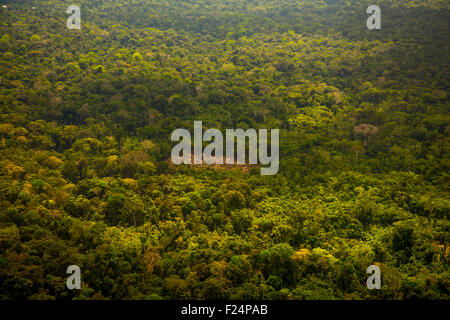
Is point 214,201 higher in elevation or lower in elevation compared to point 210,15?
lower

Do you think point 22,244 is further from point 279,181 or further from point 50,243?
point 279,181

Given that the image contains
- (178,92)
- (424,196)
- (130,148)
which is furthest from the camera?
(178,92)

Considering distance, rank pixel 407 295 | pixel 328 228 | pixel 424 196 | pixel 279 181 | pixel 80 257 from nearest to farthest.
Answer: pixel 407 295
pixel 80 257
pixel 328 228
pixel 424 196
pixel 279 181

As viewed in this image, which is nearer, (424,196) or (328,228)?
(328,228)

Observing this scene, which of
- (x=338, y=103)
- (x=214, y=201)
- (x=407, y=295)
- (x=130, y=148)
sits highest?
(x=338, y=103)

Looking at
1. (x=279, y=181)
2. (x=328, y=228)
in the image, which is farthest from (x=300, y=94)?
(x=328, y=228)

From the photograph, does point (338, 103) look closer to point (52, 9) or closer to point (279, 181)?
point (279, 181)
